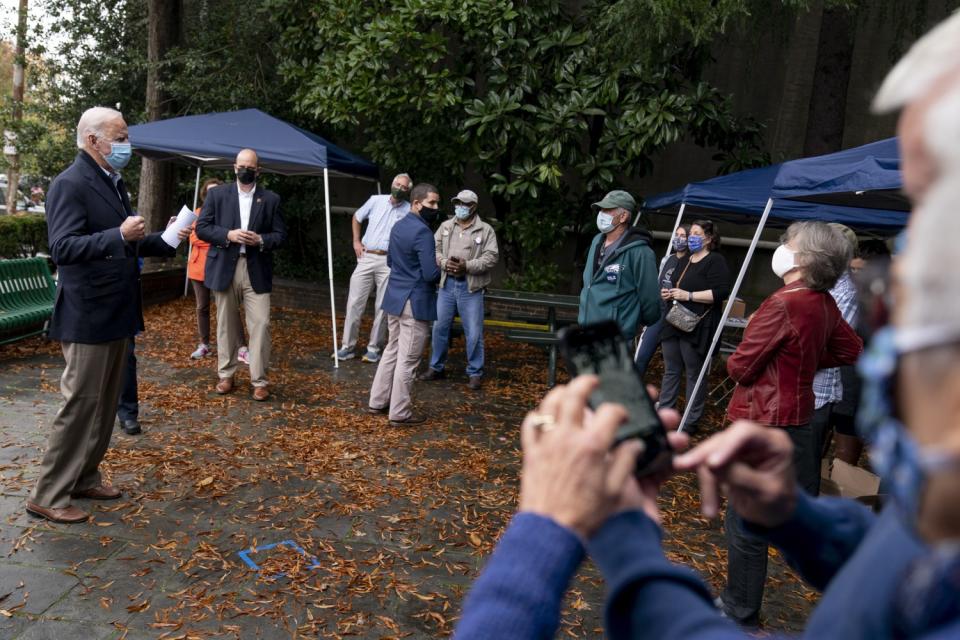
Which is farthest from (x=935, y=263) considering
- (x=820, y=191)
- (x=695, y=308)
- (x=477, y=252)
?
(x=477, y=252)

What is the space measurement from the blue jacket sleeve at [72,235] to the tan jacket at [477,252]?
4496 millimetres

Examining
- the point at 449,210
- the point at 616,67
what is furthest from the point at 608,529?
the point at 449,210

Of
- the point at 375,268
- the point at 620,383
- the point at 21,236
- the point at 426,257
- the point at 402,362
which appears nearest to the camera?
the point at 620,383

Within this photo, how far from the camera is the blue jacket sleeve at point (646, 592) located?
2.85 ft

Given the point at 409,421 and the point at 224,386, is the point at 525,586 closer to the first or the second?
the point at 409,421

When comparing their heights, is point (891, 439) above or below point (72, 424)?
above

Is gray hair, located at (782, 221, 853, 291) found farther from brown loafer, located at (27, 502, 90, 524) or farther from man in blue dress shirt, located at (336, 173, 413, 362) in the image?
man in blue dress shirt, located at (336, 173, 413, 362)

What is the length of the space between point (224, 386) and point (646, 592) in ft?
22.6

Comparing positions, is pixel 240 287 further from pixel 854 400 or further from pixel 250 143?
pixel 854 400

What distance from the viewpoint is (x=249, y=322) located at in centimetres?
718

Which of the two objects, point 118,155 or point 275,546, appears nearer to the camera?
point 275,546

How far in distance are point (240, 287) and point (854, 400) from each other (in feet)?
17.9

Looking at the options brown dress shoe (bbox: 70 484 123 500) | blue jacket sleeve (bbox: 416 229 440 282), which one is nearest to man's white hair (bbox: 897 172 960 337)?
brown dress shoe (bbox: 70 484 123 500)

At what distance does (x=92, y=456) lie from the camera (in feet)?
15.0
